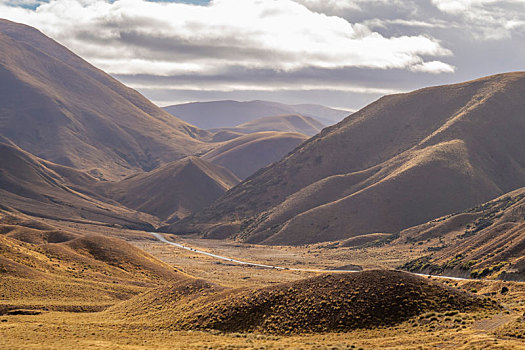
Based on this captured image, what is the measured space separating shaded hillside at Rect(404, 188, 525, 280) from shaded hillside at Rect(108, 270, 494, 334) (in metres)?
25.5

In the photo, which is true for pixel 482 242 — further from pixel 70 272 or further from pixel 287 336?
pixel 70 272

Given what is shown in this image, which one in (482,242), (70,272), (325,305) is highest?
(325,305)

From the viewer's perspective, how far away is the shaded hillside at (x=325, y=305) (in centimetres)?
4538

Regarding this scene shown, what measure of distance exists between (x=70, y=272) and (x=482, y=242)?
2764 inches

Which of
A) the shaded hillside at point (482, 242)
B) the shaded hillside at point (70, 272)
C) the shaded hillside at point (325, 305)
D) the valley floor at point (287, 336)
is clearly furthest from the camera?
the shaded hillside at point (482, 242)

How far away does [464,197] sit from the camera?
18812 centimetres

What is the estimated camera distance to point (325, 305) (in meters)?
48.2

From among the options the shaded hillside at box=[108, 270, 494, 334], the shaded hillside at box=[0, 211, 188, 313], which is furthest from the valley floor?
the shaded hillside at box=[0, 211, 188, 313]

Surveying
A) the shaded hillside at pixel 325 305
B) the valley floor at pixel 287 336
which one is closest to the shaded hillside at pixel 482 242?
the valley floor at pixel 287 336

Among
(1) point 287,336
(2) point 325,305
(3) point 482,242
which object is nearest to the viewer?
(1) point 287,336

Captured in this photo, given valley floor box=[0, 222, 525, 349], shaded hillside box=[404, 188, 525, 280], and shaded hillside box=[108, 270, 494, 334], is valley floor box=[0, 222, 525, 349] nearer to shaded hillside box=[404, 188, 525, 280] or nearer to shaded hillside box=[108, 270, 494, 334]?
shaded hillside box=[108, 270, 494, 334]

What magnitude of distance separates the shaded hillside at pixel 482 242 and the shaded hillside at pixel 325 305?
25508 millimetres

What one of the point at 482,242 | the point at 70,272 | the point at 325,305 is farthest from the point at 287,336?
the point at 482,242

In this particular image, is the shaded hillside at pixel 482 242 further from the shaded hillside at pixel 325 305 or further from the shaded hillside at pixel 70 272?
the shaded hillside at pixel 70 272
